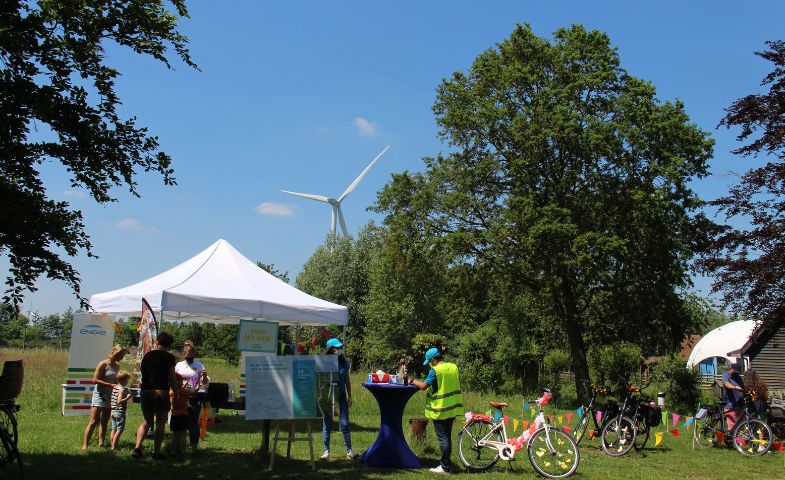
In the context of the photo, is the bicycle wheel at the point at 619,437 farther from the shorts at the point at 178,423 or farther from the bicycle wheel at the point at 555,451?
the shorts at the point at 178,423

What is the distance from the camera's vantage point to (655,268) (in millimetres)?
24359

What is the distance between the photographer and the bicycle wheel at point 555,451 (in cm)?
894

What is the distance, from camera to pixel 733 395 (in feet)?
43.1

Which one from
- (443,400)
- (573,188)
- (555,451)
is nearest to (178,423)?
(443,400)

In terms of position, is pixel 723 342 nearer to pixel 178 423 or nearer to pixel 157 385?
pixel 178 423

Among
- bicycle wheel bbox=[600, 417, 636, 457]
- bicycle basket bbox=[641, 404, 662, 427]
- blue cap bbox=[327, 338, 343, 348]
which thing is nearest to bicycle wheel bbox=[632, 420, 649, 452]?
bicycle basket bbox=[641, 404, 662, 427]

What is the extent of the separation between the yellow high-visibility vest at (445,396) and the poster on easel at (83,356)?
7.40m

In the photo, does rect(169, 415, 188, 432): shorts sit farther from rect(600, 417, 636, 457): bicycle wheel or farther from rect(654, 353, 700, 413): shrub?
rect(654, 353, 700, 413): shrub

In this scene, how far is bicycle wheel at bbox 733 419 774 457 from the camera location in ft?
39.5

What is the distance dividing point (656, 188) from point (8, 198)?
839 inches

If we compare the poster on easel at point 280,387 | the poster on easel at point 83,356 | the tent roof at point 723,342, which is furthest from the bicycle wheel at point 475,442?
the tent roof at point 723,342

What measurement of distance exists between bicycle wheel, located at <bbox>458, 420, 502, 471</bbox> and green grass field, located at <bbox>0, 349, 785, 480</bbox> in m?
0.17

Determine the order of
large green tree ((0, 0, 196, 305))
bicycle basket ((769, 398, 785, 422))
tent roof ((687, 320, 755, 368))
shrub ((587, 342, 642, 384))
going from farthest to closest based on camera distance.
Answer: tent roof ((687, 320, 755, 368)) < shrub ((587, 342, 642, 384)) < bicycle basket ((769, 398, 785, 422)) < large green tree ((0, 0, 196, 305))

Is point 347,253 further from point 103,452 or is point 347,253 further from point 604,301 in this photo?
point 103,452
